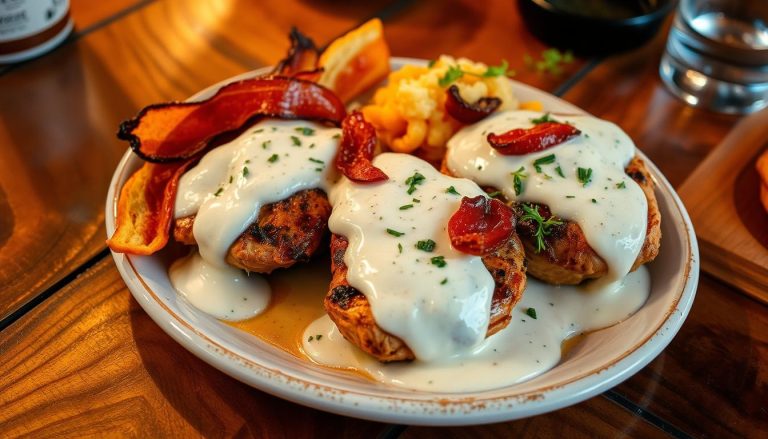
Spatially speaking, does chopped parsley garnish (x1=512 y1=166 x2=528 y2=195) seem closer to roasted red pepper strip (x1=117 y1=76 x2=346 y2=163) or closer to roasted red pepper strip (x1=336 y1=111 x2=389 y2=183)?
roasted red pepper strip (x1=336 y1=111 x2=389 y2=183)

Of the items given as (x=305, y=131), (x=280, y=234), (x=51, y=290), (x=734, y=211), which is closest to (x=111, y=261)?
(x=51, y=290)

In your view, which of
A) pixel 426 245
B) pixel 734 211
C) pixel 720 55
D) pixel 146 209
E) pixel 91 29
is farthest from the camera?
pixel 91 29

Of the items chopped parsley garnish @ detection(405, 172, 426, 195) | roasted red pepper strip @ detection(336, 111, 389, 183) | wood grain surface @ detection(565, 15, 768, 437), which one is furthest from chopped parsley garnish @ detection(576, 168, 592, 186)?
roasted red pepper strip @ detection(336, 111, 389, 183)

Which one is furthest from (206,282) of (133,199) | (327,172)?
(327,172)

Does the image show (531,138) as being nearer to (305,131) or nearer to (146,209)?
(305,131)

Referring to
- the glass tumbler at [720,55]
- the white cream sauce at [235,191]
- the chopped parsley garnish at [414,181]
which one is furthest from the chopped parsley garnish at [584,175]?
the glass tumbler at [720,55]

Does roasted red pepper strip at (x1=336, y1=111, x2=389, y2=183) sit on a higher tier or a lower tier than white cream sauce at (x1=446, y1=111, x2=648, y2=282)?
higher
